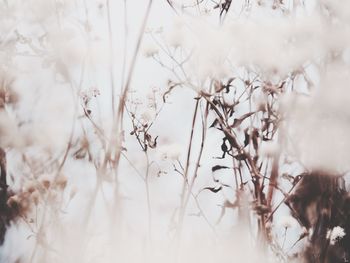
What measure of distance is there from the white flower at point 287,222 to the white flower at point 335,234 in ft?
0.27

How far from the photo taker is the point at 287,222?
91cm

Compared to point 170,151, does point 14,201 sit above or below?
below

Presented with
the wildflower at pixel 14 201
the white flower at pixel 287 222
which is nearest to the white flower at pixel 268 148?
the white flower at pixel 287 222

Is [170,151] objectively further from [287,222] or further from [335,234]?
[335,234]

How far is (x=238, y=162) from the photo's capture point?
93 centimetres

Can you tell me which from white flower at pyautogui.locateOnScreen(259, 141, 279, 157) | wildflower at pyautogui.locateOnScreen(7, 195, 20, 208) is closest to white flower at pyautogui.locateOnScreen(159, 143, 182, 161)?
white flower at pyautogui.locateOnScreen(259, 141, 279, 157)

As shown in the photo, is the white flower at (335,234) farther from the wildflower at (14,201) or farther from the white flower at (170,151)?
the wildflower at (14,201)

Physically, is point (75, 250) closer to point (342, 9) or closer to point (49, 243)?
point (49, 243)

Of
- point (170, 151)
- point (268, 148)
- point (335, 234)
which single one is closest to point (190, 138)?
point (170, 151)

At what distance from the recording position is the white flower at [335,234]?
0.92 m

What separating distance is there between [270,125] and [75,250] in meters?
0.49

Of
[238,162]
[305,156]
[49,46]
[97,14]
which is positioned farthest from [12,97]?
[305,156]

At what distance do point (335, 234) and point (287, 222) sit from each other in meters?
0.11

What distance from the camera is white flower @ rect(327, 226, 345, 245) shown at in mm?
922
